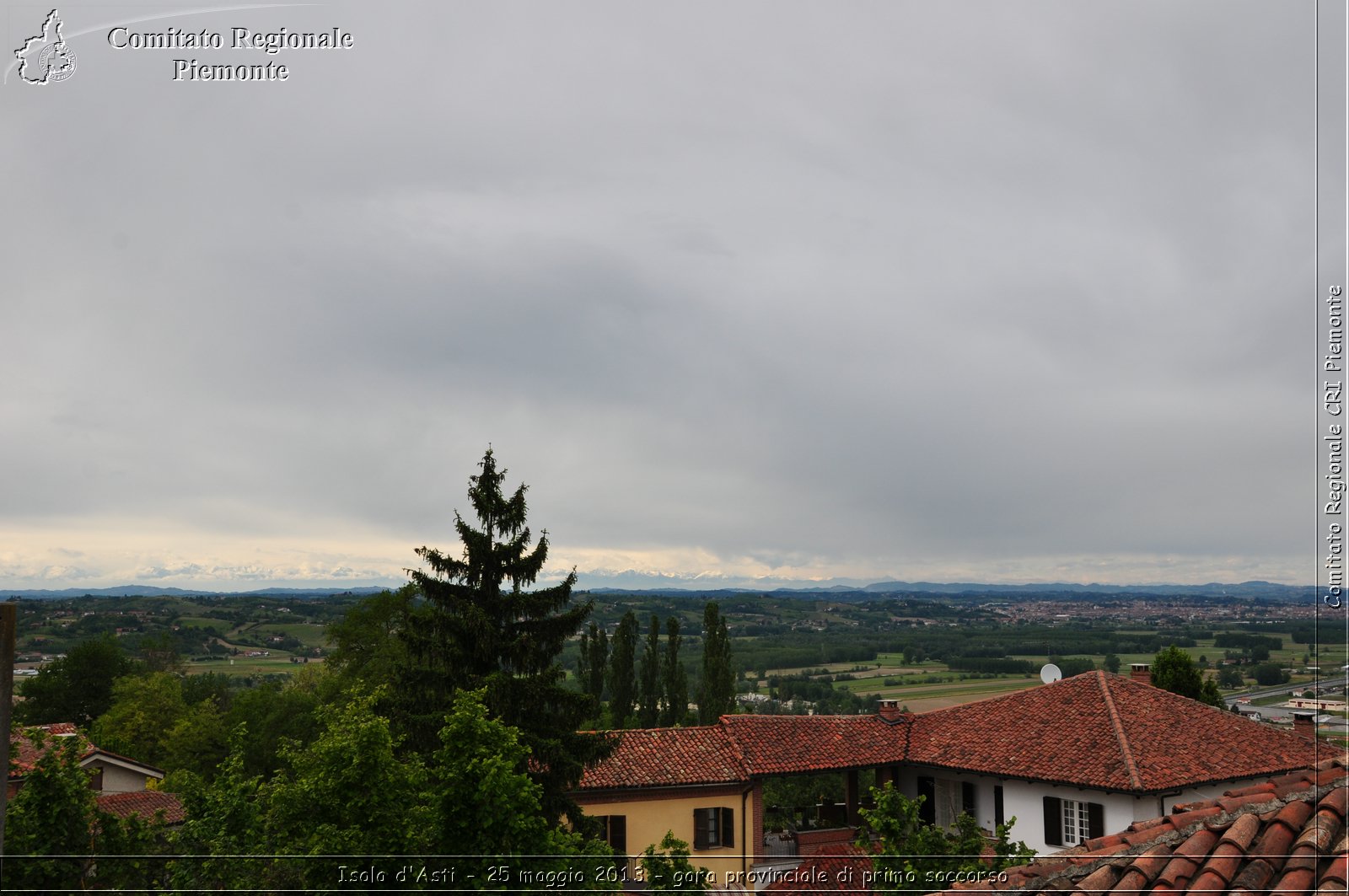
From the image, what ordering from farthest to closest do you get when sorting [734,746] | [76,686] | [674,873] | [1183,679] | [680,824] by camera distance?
[76,686] → [1183,679] → [734,746] → [680,824] → [674,873]

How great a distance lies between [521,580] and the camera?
19656 mm

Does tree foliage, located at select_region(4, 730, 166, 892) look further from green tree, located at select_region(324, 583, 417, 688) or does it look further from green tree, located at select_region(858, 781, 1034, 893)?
green tree, located at select_region(324, 583, 417, 688)

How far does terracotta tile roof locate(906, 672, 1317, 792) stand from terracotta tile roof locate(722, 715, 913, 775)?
96cm

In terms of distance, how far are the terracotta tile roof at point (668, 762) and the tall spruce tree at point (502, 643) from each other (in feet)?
14.0

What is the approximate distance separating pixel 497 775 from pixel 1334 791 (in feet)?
28.8

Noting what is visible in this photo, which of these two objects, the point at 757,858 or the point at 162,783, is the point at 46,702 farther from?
the point at 757,858

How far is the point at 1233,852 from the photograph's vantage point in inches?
192

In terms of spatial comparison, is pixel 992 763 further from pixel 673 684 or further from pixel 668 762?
pixel 673 684

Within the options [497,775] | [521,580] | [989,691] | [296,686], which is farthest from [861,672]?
[497,775]

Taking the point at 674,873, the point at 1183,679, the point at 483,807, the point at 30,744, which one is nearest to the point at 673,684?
the point at 1183,679

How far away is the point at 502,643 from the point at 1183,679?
89.2 feet

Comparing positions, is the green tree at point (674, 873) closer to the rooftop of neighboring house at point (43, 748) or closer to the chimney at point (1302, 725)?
the rooftop of neighboring house at point (43, 748)

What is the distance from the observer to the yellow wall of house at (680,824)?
924 inches

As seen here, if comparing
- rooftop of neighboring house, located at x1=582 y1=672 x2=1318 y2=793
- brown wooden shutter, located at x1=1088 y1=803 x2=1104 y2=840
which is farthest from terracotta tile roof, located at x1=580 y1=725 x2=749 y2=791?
brown wooden shutter, located at x1=1088 y1=803 x2=1104 y2=840
